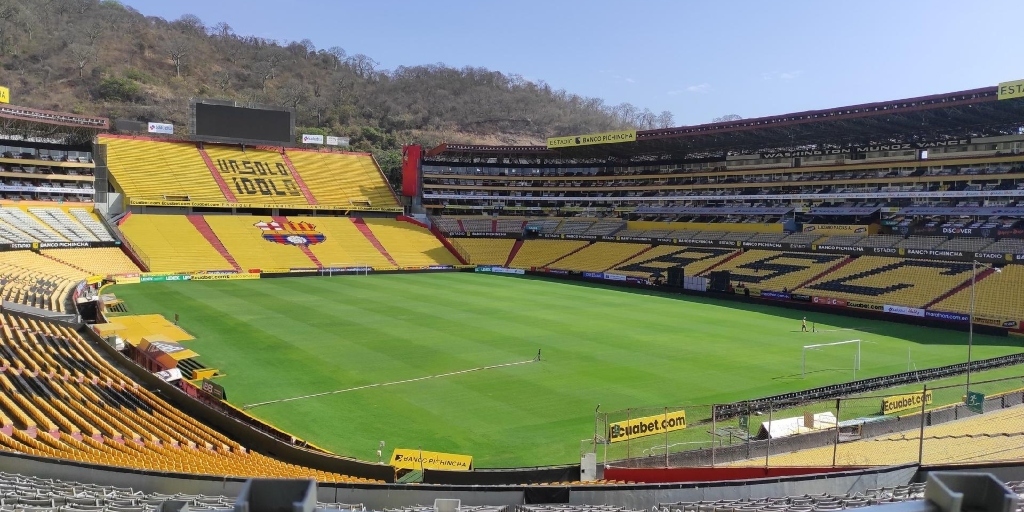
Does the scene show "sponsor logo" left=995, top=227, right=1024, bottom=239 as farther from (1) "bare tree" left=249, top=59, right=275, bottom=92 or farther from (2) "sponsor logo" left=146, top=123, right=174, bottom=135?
(1) "bare tree" left=249, top=59, right=275, bottom=92

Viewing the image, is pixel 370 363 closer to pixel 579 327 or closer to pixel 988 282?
pixel 579 327

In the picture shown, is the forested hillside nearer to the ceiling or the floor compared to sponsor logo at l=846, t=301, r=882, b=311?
nearer to the ceiling

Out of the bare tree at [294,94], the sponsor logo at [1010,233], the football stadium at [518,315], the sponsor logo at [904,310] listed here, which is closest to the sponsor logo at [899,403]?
the football stadium at [518,315]

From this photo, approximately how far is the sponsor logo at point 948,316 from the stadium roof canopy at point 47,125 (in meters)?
73.3

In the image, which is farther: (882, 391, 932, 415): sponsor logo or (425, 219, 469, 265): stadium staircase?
(425, 219, 469, 265): stadium staircase

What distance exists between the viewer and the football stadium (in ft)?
44.0

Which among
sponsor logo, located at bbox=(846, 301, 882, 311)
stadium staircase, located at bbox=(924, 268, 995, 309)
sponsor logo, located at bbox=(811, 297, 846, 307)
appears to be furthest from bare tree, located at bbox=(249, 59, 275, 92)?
stadium staircase, located at bbox=(924, 268, 995, 309)

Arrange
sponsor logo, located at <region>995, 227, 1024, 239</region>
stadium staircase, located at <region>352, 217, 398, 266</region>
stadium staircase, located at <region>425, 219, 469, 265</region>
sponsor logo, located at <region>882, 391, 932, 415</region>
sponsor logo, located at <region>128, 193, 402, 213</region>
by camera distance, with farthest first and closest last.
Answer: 1. stadium staircase, located at <region>425, 219, 469, 265</region>
2. stadium staircase, located at <region>352, 217, 398, 266</region>
3. sponsor logo, located at <region>128, 193, 402, 213</region>
4. sponsor logo, located at <region>995, 227, 1024, 239</region>
5. sponsor logo, located at <region>882, 391, 932, 415</region>

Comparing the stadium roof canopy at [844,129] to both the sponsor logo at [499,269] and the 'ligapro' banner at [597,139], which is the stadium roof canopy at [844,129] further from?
the sponsor logo at [499,269]

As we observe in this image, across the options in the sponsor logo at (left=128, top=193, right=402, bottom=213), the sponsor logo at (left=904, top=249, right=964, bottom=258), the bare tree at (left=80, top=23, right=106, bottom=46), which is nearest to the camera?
the sponsor logo at (left=904, top=249, right=964, bottom=258)

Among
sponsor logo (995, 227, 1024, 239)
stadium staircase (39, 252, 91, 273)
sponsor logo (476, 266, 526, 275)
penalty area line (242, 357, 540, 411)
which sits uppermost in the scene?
sponsor logo (995, 227, 1024, 239)

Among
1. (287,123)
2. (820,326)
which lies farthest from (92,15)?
(820,326)

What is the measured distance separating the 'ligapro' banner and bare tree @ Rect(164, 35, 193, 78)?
290 ft

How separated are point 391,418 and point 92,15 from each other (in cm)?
14758
